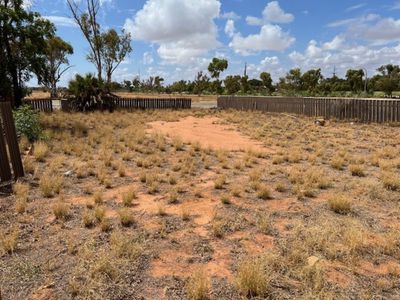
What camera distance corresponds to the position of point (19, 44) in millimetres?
16578

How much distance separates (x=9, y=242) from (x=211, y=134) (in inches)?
489

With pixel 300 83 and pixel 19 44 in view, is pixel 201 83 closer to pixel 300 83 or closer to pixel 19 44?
pixel 300 83

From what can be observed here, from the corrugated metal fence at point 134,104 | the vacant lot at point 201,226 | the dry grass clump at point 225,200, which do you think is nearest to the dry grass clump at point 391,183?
the vacant lot at point 201,226

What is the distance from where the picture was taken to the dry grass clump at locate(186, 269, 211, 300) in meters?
3.78

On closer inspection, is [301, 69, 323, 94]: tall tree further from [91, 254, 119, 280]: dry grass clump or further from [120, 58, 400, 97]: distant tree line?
[91, 254, 119, 280]: dry grass clump

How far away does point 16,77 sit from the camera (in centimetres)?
1725

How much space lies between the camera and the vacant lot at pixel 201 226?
4.07 metres

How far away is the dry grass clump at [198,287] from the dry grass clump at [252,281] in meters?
0.33

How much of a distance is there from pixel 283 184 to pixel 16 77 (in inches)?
547

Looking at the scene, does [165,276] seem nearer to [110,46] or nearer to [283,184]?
[283,184]

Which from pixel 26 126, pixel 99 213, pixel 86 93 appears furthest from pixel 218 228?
pixel 86 93

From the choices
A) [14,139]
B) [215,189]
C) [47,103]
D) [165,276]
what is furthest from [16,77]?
[165,276]

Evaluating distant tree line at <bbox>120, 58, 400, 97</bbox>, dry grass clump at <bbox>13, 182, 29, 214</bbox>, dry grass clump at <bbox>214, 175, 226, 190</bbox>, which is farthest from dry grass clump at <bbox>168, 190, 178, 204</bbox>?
distant tree line at <bbox>120, 58, 400, 97</bbox>

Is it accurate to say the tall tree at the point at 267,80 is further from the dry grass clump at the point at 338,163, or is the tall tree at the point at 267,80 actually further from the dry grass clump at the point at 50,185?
the dry grass clump at the point at 50,185
